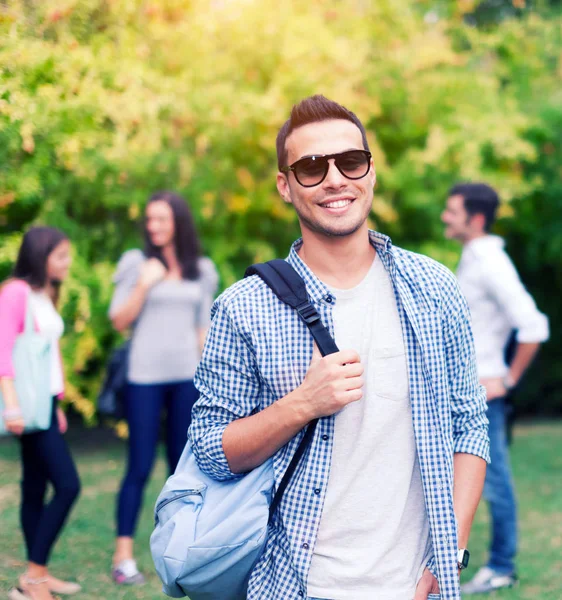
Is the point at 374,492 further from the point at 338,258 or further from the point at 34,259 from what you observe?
the point at 34,259

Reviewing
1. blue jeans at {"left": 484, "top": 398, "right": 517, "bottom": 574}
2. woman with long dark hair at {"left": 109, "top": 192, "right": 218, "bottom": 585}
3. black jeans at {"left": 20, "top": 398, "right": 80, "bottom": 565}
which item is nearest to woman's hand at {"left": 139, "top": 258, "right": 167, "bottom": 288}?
woman with long dark hair at {"left": 109, "top": 192, "right": 218, "bottom": 585}

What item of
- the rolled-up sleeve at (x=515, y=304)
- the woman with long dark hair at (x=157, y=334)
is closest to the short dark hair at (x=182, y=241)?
the woman with long dark hair at (x=157, y=334)

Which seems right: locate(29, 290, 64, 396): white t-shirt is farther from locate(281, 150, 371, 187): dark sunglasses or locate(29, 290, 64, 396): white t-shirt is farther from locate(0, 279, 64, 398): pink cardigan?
locate(281, 150, 371, 187): dark sunglasses

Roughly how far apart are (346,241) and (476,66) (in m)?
9.55

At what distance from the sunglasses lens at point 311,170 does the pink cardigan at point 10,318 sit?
2.52m

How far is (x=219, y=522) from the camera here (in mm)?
2055

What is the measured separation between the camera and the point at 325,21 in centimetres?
972

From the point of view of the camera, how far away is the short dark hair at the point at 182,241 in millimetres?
5270

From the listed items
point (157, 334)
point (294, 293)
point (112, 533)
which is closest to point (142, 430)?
point (157, 334)

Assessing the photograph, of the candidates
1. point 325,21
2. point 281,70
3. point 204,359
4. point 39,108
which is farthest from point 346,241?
point 325,21

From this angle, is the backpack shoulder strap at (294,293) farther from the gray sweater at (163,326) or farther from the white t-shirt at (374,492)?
the gray sweater at (163,326)

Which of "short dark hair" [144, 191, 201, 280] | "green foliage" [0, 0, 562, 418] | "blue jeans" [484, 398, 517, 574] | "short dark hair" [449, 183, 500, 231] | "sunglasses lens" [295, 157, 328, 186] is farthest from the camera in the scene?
"green foliage" [0, 0, 562, 418]

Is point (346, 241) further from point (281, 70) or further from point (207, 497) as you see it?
point (281, 70)

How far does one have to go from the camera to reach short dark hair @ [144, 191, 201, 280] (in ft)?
17.3
